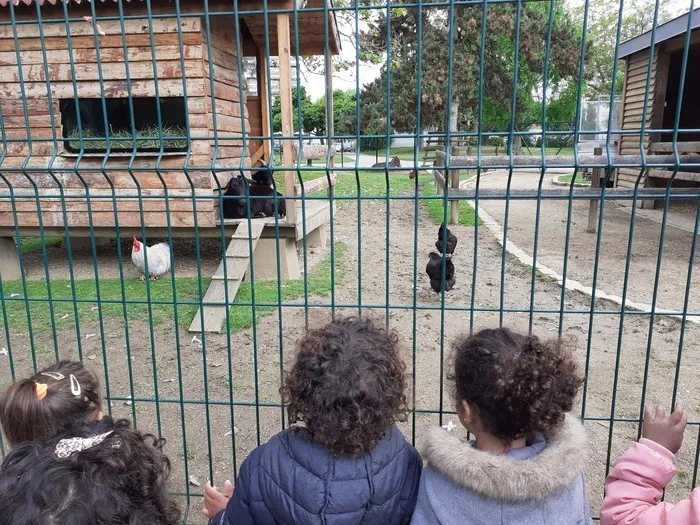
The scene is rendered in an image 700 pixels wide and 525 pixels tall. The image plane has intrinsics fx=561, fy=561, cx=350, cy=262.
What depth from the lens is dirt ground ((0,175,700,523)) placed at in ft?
10.4

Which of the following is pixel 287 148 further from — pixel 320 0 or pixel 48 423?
pixel 48 423

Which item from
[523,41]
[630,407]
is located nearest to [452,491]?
[630,407]

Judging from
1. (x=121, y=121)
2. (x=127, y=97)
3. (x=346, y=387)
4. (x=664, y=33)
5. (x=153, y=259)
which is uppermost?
(x=664, y=33)

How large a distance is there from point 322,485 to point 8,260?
316 inches

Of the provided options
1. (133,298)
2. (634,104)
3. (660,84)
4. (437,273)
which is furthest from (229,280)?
(634,104)

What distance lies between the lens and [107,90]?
7.17 m

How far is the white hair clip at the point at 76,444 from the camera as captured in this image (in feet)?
4.75

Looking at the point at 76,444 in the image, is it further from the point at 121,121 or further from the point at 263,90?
the point at 263,90

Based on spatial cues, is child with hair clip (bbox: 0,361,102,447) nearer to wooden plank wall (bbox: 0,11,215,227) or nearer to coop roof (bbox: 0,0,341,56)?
coop roof (bbox: 0,0,341,56)

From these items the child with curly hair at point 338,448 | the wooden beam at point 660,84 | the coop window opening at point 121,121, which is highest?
the wooden beam at point 660,84

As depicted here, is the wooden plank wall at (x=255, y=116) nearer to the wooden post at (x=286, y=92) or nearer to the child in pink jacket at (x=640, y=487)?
the wooden post at (x=286, y=92)

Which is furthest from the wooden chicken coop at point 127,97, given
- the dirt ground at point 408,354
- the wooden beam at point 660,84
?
the wooden beam at point 660,84

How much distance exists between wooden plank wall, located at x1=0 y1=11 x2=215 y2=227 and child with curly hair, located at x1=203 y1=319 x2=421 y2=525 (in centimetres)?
562

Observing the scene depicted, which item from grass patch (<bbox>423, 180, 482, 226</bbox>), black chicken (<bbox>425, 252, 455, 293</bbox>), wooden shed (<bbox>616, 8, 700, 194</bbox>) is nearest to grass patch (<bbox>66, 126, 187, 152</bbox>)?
black chicken (<bbox>425, 252, 455, 293</bbox>)
